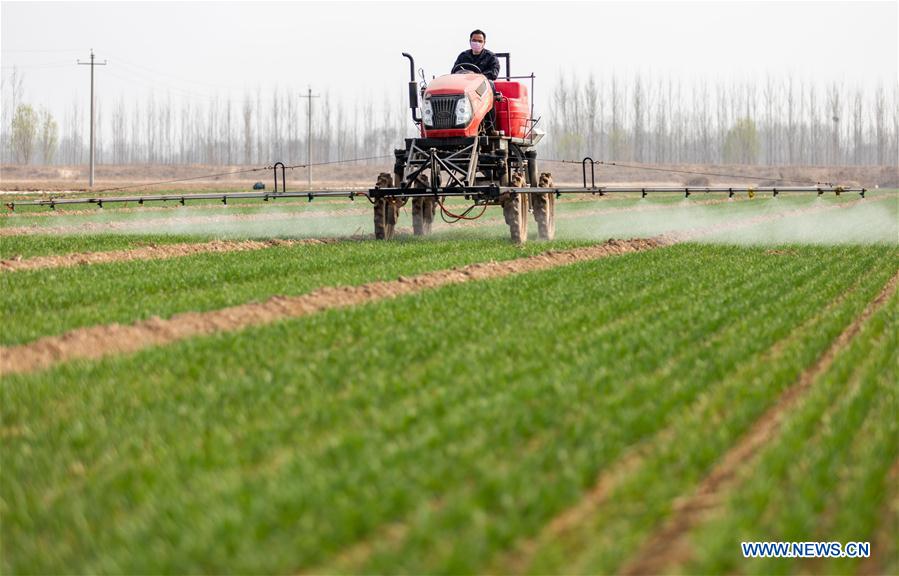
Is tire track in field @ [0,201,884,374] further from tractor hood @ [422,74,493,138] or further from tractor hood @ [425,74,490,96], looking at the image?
tractor hood @ [425,74,490,96]

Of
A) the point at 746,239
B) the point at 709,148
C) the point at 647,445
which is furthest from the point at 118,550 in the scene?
the point at 709,148

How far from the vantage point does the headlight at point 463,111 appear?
16.7 m

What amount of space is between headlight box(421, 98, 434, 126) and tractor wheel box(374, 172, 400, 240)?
1222 millimetres

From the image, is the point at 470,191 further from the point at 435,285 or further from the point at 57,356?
the point at 57,356

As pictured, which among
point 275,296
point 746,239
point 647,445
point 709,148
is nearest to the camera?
point 647,445

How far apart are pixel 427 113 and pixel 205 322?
859 centimetres

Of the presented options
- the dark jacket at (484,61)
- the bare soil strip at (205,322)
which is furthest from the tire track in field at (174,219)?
the bare soil strip at (205,322)

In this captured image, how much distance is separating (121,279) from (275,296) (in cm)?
265

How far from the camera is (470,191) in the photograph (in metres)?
16.2

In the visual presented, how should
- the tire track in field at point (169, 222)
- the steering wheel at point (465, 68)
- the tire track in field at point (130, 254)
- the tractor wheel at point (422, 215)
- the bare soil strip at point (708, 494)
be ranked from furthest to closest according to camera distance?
the tire track in field at point (169, 222), the tractor wheel at point (422, 215), the steering wheel at point (465, 68), the tire track in field at point (130, 254), the bare soil strip at point (708, 494)

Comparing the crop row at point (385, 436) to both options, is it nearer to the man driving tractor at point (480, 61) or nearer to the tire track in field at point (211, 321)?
the tire track in field at point (211, 321)

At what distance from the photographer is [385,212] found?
18234mm

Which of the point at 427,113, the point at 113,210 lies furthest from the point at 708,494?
the point at 113,210

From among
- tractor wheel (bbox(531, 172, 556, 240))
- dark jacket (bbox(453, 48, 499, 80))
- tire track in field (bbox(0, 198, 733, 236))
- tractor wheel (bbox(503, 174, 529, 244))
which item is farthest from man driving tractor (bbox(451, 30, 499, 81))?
tire track in field (bbox(0, 198, 733, 236))
